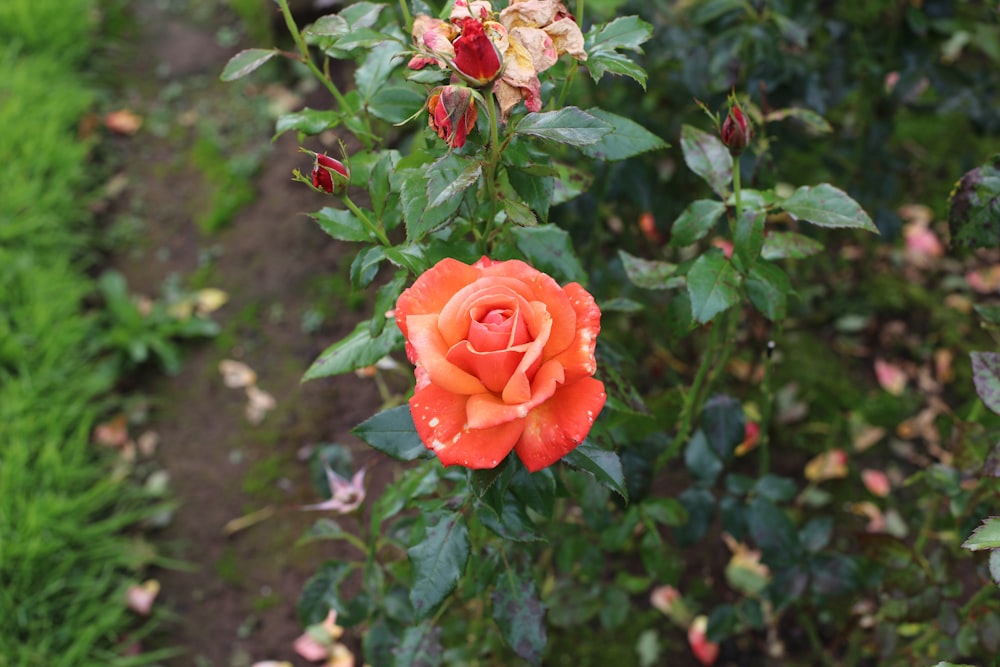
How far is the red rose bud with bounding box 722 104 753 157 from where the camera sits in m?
0.96

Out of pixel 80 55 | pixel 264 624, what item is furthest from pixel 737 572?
pixel 80 55

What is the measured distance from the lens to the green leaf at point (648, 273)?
1156 mm

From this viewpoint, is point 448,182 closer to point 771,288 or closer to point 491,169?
point 491,169

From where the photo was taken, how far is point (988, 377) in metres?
1.06

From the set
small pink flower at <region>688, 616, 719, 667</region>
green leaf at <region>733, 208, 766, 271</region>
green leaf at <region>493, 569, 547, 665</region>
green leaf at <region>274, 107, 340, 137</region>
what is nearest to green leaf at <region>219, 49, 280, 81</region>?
green leaf at <region>274, 107, 340, 137</region>

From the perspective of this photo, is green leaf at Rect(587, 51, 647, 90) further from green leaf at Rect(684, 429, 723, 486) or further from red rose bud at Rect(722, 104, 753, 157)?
green leaf at Rect(684, 429, 723, 486)

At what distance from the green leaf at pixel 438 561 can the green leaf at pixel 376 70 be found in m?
0.58

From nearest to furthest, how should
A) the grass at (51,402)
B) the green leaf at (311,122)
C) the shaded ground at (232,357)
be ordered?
the green leaf at (311,122) → the grass at (51,402) → the shaded ground at (232,357)

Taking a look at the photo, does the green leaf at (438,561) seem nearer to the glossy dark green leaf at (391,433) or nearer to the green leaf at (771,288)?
the glossy dark green leaf at (391,433)

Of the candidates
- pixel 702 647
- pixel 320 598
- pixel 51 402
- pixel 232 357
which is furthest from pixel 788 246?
pixel 51 402

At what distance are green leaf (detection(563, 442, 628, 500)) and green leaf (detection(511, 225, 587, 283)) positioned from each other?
244 millimetres

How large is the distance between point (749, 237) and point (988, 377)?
36 cm

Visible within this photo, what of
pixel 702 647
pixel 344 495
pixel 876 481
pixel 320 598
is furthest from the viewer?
pixel 876 481

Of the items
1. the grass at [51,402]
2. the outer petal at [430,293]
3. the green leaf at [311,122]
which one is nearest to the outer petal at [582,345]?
the outer petal at [430,293]
